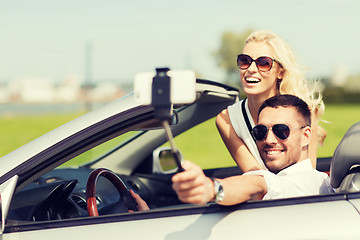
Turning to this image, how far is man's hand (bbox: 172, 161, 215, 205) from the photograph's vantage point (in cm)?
164

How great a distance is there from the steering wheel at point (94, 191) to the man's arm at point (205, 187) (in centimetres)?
70

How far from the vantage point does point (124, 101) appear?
2.26 meters

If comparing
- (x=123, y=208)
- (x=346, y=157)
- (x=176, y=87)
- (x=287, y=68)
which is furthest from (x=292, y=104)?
(x=176, y=87)

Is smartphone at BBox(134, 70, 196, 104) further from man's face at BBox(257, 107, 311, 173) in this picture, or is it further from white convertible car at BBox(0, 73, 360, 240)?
man's face at BBox(257, 107, 311, 173)

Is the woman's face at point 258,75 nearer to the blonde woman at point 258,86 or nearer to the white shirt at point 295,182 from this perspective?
the blonde woman at point 258,86

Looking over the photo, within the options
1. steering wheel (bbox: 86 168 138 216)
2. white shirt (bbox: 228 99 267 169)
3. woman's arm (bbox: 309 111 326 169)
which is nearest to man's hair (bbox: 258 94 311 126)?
white shirt (bbox: 228 99 267 169)

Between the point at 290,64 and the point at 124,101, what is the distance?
130 centimetres

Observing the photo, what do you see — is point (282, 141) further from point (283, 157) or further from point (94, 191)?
point (94, 191)

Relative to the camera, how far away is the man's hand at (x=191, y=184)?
5.38 ft

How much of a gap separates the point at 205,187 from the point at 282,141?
2.73 ft

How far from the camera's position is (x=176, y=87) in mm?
1555

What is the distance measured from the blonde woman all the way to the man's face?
48cm

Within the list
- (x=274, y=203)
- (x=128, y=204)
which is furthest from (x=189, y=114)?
(x=274, y=203)

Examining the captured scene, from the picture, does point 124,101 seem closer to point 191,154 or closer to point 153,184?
point 153,184
